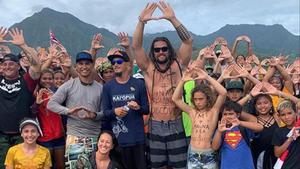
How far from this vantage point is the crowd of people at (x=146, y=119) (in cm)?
657

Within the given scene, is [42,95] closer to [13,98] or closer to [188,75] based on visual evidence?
[13,98]

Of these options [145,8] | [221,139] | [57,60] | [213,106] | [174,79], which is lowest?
[221,139]

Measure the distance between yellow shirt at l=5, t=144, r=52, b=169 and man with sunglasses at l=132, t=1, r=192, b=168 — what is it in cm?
185

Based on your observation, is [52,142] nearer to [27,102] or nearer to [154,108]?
[27,102]

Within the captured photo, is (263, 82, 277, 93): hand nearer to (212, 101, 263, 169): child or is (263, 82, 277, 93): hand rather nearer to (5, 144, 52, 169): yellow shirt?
(212, 101, 263, 169): child

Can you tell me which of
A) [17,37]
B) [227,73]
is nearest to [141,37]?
[227,73]

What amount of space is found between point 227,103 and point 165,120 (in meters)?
1.09

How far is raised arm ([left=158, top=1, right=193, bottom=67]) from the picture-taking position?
7215 mm

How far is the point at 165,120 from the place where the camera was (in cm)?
695

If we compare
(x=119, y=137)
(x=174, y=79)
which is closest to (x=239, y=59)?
(x=174, y=79)

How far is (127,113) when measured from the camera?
6.89 metres

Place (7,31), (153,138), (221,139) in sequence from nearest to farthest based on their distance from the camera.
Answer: (221,139)
(153,138)
(7,31)

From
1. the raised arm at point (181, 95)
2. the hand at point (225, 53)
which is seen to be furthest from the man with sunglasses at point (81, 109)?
the hand at point (225, 53)

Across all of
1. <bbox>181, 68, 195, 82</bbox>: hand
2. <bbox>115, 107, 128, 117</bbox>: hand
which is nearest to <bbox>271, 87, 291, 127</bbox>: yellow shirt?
<bbox>181, 68, 195, 82</bbox>: hand
